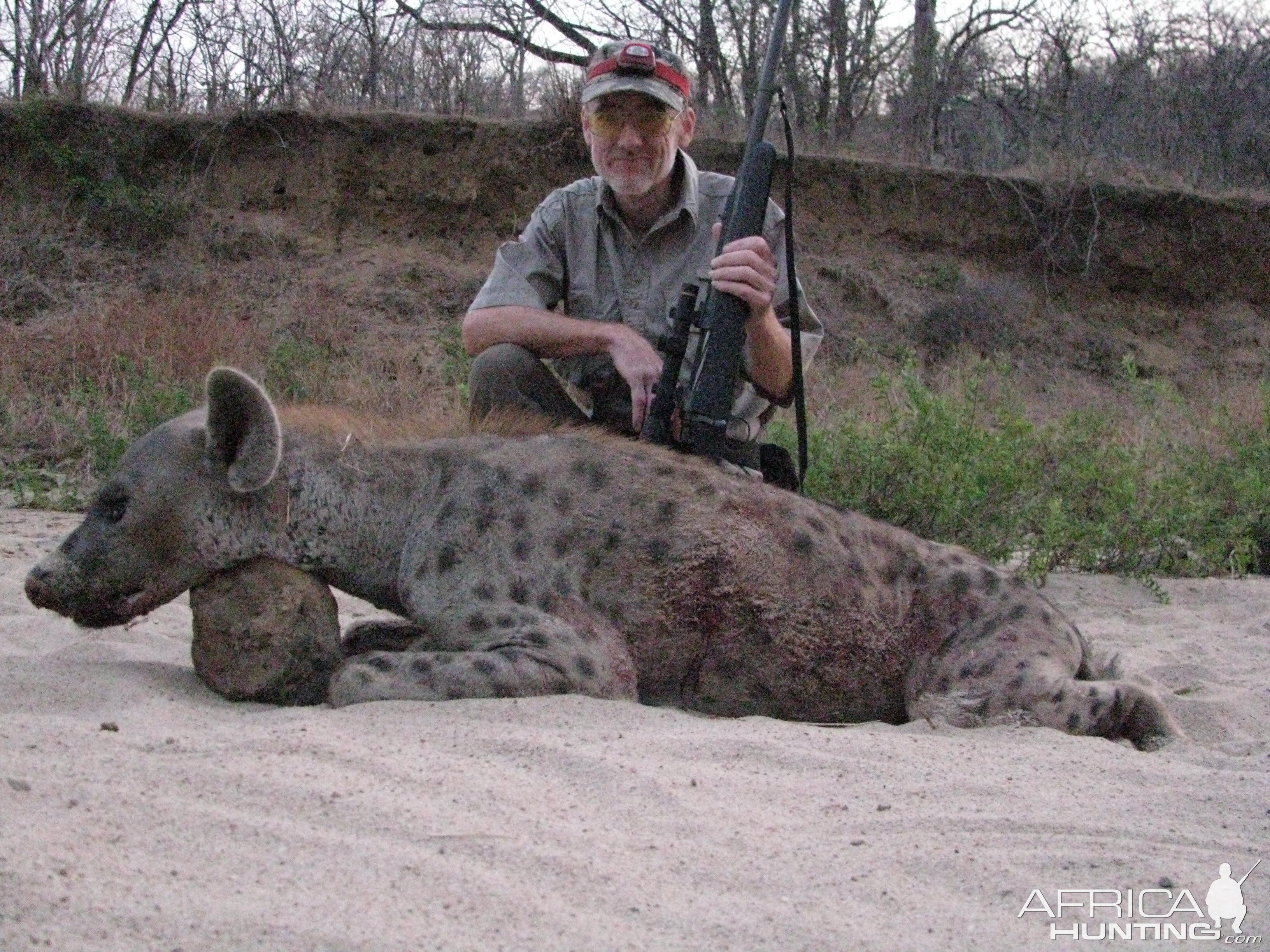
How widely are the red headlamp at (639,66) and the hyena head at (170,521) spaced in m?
1.97

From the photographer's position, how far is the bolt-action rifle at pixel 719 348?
4723 millimetres

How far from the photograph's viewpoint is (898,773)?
328 cm

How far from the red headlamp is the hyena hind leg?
2688 millimetres

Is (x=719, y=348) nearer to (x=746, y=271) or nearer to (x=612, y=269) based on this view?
(x=746, y=271)

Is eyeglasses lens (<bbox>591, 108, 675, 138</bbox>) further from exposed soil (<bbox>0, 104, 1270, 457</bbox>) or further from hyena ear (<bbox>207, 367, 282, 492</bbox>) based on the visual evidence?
exposed soil (<bbox>0, 104, 1270, 457</bbox>)

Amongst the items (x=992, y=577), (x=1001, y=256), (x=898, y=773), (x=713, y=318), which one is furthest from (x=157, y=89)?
(x=898, y=773)

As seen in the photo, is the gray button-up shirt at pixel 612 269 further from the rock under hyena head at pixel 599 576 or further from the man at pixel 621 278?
the rock under hyena head at pixel 599 576

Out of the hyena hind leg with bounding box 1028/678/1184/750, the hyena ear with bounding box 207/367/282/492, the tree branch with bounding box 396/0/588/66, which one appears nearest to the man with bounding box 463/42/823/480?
the hyena ear with bounding box 207/367/282/492

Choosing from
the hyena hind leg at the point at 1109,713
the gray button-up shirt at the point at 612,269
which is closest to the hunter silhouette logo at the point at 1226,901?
the hyena hind leg at the point at 1109,713

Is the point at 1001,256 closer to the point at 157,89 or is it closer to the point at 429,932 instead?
the point at 157,89

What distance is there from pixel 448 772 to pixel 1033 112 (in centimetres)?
1715

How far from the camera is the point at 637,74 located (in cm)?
521

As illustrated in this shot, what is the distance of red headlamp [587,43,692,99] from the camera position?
5168 mm

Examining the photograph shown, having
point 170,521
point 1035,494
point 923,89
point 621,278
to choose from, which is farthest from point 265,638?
point 923,89
